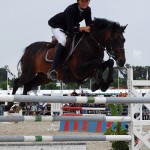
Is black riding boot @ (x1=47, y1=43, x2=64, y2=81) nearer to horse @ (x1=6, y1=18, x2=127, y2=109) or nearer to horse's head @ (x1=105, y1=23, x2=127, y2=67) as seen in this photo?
horse @ (x1=6, y1=18, x2=127, y2=109)

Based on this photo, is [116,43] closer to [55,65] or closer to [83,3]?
[83,3]

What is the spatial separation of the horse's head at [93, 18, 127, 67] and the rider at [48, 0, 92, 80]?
0.63ft

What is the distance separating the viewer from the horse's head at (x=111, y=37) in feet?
23.0

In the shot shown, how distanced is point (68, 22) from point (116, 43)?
0.85 meters

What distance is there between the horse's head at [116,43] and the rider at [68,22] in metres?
0.38

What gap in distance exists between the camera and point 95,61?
708cm

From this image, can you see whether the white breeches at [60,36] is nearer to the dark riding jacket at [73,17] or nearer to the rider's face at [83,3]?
the dark riding jacket at [73,17]

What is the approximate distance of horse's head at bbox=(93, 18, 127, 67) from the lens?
7.01 metres

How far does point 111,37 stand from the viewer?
24.2 ft

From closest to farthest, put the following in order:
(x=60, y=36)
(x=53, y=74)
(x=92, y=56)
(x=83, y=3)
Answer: (x=83, y=3)
(x=92, y=56)
(x=53, y=74)
(x=60, y=36)

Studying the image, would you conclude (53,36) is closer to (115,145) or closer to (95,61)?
(95,61)

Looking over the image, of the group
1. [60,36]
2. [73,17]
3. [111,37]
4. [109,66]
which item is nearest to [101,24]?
[111,37]

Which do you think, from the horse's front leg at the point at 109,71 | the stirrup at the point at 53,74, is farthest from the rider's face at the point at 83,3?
the stirrup at the point at 53,74

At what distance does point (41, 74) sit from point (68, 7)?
1.62m
